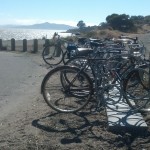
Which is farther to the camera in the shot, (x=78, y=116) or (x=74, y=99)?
(x=74, y=99)

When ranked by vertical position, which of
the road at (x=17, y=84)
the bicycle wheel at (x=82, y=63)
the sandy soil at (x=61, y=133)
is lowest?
the road at (x=17, y=84)

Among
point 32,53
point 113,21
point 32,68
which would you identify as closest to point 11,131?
point 32,68

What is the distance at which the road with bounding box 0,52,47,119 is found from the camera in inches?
325

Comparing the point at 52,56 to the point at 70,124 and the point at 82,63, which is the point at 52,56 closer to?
the point at 82,63

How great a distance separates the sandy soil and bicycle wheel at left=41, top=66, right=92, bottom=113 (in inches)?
7.3

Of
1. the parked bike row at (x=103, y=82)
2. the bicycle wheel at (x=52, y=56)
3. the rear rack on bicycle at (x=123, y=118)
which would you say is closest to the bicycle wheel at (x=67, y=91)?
the parked bike row at (x=103, y=82)

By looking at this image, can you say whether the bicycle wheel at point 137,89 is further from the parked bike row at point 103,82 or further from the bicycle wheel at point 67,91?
the bicycle wheel at point 67,91

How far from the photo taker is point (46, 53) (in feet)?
55.1

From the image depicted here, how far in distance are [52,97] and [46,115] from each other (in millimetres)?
909

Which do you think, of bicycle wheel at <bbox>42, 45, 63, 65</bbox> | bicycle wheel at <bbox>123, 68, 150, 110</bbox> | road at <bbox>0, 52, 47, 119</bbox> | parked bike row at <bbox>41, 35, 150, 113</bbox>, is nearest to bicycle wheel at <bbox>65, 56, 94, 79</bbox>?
parked bike row at <bbox>41, 35, 150, 113</bbox>

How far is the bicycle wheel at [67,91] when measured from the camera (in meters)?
7.18

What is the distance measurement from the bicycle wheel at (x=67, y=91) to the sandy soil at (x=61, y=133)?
0.19 metres

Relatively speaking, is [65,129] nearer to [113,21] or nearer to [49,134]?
[49,134]

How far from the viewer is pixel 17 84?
1105 centimetres
